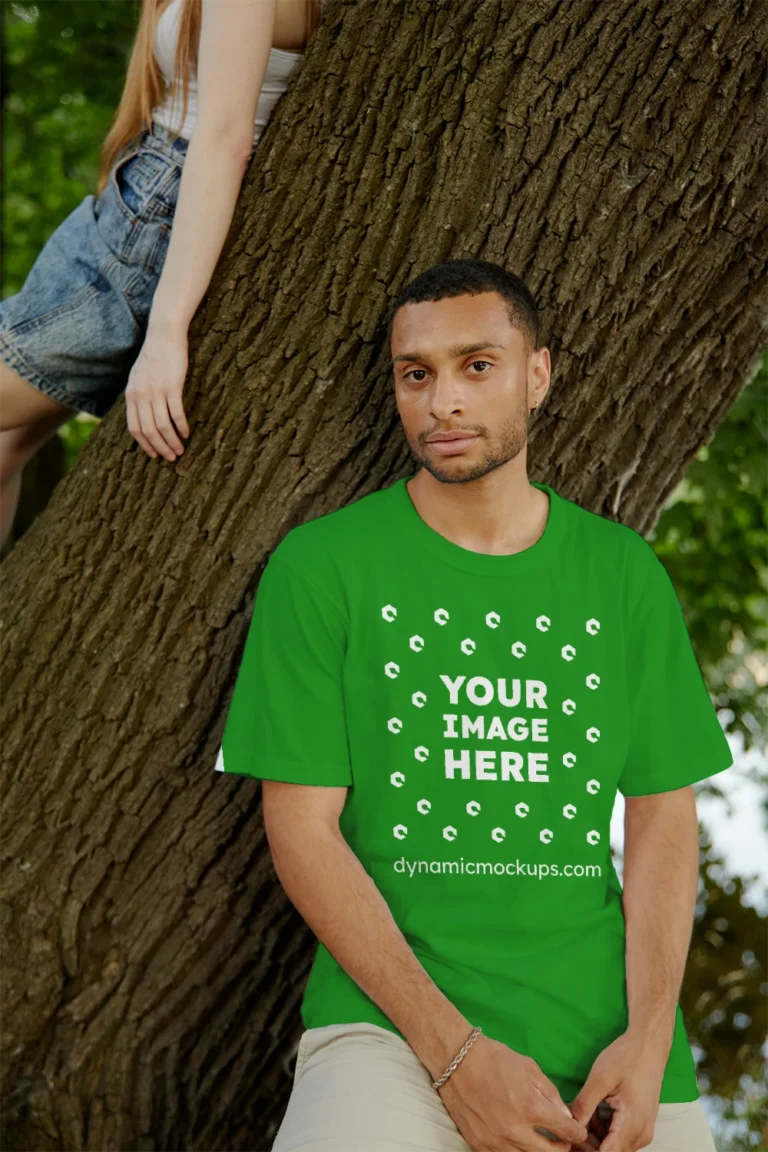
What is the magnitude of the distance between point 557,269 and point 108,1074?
7.06 ft

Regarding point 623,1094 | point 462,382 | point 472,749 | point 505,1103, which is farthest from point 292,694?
point 623,1094

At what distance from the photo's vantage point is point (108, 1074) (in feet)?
9.09

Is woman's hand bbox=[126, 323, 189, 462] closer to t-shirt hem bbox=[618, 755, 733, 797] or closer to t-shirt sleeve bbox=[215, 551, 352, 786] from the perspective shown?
t-shirt sleeve bbox=[215, 551, 352, 786]

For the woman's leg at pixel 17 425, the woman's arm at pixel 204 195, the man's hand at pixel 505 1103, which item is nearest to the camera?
the man's hand at pixel 505 1103

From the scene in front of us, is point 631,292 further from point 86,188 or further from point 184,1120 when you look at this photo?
point 86,188

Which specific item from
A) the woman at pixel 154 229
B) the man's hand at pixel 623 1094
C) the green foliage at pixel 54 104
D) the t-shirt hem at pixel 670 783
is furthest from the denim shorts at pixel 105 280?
the green foliage at pixel 54 104

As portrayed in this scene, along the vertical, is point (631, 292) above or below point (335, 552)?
above

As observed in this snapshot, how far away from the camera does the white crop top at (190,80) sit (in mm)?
2752

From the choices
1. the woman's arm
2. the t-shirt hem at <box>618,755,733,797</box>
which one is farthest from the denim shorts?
the t-shirt hem at <box>618,755,733,797</box>

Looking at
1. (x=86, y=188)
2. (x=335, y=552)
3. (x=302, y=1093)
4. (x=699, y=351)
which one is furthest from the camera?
(x=86, y=188)

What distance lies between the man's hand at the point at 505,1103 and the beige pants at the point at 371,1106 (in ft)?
0.14

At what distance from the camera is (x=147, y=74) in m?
2.81

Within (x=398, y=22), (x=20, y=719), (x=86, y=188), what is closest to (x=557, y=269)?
(x=398, y=22)

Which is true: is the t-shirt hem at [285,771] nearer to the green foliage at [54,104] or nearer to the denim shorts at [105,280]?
the denim shorts at [105,280]
